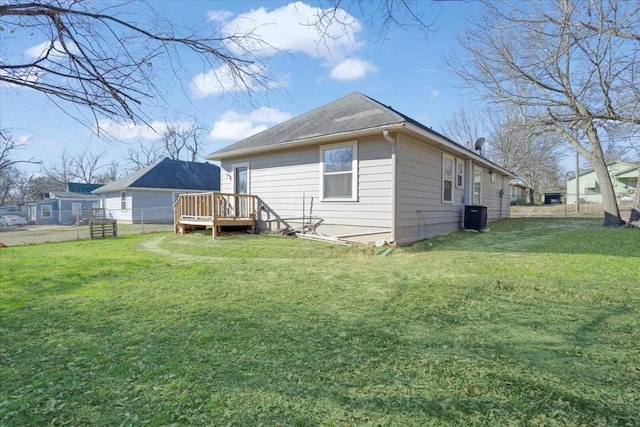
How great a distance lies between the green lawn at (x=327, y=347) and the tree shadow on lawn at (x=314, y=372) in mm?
12

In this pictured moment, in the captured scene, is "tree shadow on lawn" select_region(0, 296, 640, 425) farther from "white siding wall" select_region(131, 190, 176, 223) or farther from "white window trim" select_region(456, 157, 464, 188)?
"white siding wall" select_region(131, 190, 176, 223)

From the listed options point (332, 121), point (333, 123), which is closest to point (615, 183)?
point (332, 121)

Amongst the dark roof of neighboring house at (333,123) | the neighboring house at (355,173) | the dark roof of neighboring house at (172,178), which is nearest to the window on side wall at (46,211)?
the dark roof of neighboring house at (172,178)

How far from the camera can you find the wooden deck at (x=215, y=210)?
9.36m

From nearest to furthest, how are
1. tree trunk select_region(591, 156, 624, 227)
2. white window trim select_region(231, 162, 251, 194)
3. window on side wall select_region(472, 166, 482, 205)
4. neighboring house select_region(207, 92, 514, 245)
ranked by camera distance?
neighboring house select_region(207, 92, 514, 245) → white window trim select_region(231, 162, 251, 194) → tree trunk select_region(591, 156, 624, 227) → window on side wall select_region(472, 166, 482, 205)

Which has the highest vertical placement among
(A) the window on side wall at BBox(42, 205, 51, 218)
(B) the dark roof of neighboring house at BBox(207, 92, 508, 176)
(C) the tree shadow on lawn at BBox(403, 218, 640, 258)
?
(B) the dark roof of neighboring house at BBox(207, 92, 508, 176)

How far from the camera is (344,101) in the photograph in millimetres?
10273

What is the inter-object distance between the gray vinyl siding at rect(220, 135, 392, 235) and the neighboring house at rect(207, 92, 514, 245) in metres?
0.02

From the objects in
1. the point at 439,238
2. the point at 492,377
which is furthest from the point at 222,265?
the point at 439,238

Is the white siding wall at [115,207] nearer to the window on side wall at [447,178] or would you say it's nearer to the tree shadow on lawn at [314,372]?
the window on side wall at [447,178]

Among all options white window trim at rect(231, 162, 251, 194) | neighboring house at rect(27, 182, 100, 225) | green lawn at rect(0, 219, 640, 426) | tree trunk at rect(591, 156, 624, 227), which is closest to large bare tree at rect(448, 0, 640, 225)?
tree trunk at rect(591, 156, 624, 227)

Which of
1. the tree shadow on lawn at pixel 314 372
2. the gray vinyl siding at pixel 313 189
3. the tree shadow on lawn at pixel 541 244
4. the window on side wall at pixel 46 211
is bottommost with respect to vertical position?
the tree shadow on lawn at pixel 314 372

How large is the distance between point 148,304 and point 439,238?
280 inches

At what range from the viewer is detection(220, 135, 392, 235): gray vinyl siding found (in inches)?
301
